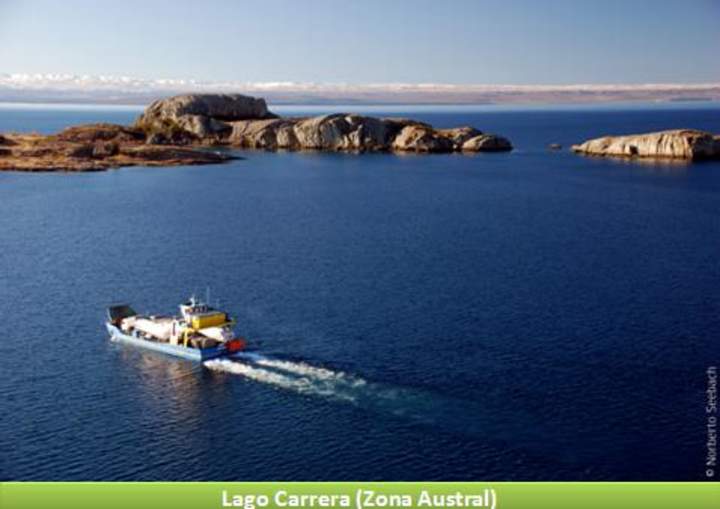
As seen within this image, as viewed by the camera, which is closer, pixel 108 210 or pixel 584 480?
pixel 584 480

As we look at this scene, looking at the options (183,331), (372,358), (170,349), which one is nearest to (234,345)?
(183,331)

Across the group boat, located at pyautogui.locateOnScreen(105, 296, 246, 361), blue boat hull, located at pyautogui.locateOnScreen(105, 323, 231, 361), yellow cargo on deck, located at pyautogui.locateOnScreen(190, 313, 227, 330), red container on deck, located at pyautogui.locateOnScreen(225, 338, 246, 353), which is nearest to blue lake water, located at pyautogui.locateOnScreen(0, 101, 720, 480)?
blue boat hull, located at pyautogui.locateOnScreen(105, 323, 231, 361)

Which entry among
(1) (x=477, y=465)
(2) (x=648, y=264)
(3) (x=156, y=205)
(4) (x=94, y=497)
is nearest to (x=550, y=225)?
(2) (x=648, y=264)

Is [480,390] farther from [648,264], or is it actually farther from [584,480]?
[648,264]

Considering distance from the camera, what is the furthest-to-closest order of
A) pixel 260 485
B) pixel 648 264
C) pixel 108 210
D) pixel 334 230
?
pixel 108 210 < pixel 334 230 < pixel 648 264 < pixel 260 485

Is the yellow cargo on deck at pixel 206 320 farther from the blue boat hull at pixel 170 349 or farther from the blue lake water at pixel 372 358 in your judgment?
the blue lake water at pixel 372 358

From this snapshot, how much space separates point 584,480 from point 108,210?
463ft

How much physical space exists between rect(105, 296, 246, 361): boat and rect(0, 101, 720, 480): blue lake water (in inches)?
65.6

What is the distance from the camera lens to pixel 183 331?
97.4 metres

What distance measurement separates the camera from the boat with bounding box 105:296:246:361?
94.6m

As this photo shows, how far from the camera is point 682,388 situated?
83.8 metres

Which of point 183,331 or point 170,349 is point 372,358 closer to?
point 183,331

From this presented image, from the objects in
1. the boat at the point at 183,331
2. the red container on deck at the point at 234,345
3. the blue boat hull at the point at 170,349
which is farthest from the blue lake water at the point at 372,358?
the red container on deck at the point at 234,345

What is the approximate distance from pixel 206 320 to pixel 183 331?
114 inches
